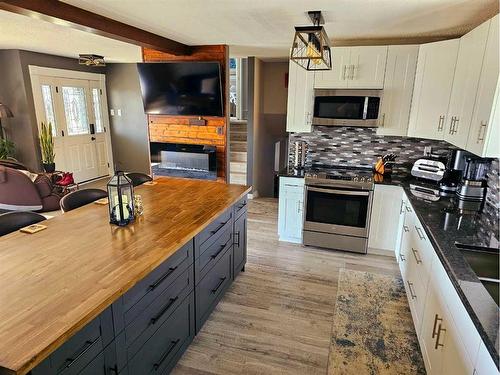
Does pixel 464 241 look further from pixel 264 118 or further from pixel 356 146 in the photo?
pixel 264 118

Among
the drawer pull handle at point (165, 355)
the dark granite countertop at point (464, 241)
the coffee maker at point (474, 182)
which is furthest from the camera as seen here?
the coffee maker at point (474, 182)

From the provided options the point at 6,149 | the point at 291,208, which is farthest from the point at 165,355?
the point at 6,149

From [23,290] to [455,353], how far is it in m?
1.88

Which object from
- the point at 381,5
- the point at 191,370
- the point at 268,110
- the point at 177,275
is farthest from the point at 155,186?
the point at 268,110

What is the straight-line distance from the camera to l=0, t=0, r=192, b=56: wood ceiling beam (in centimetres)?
231

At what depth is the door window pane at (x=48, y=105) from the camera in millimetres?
5823

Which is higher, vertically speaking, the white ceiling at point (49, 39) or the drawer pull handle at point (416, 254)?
the white ceiling at point (49, 39)

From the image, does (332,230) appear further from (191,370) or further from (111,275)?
(111,275)

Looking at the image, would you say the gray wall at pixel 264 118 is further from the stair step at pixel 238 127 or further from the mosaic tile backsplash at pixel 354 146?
the mosaic tile backsplash at pixel 354 146

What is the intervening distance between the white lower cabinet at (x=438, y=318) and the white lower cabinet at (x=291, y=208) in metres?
1.29

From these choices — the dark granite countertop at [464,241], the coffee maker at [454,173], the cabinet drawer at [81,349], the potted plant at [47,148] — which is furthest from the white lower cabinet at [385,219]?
the potted plant at [47,148]

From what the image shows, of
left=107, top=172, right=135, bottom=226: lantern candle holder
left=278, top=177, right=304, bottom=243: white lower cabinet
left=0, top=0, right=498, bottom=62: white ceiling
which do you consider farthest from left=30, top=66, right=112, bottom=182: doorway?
left=107, top=172, right=135, bottom=226: lantern candle holder

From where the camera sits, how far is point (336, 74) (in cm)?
359

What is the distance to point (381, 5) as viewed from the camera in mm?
2396
